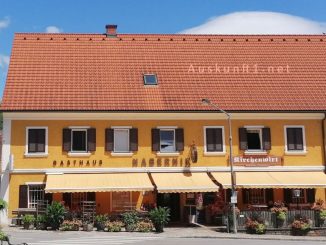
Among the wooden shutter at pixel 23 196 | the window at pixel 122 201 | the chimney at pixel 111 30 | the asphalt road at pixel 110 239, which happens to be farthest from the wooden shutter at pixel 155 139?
the chimney at pixel 111 30

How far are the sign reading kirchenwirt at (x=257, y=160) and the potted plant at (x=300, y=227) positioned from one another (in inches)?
178

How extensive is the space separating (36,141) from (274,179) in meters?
12.7

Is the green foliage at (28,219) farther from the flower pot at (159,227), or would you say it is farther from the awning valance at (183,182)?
the awning valance at (183,182)

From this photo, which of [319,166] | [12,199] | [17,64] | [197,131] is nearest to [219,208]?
[197,131]

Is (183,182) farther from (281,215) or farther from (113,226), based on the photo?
(281,215)

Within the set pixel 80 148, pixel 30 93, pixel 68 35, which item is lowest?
pixel 80 148

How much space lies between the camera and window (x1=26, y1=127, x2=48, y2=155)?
1129 inches

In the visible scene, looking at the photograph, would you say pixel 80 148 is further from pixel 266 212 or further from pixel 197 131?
pixel 266 212

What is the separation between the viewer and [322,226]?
86.6 feet

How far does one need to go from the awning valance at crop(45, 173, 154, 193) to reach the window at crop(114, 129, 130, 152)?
56.4 inches

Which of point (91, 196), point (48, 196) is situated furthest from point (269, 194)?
point (48, 196)

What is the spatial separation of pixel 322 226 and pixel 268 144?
18.5ft

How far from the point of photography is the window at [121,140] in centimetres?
2950

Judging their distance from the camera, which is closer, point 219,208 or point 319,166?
point 219,208
